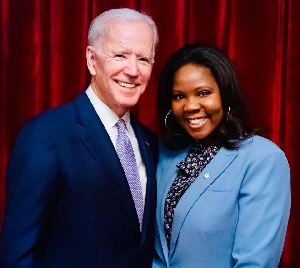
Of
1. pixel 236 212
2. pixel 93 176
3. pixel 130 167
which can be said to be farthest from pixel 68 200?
pixel 236 212

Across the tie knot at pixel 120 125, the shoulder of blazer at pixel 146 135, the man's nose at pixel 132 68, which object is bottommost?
the shoulder of blazer at pixel 146 135

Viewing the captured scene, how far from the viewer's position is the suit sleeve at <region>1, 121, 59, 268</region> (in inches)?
51.3

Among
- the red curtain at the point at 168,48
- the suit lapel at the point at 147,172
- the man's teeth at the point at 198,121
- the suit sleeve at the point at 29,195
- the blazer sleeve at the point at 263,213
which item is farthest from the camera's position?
the red curtain at the point at 168,48

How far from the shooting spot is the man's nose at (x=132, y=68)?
4.92 ft

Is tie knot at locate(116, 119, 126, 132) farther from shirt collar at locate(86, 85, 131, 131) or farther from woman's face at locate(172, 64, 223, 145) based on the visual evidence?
woman's face at locate(172, 64, 223, 145)

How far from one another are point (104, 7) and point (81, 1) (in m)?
0.10

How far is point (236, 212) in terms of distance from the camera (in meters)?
1.47

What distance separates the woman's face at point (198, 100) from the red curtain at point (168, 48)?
1.55ft

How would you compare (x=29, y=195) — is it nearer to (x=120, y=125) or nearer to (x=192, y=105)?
(x=120, y=125)

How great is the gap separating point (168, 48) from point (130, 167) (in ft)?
2.45

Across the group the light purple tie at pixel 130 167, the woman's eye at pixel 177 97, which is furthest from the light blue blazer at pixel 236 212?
the woman's eye at pixel 177 97

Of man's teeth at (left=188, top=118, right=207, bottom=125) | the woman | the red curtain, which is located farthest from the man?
the red curtain

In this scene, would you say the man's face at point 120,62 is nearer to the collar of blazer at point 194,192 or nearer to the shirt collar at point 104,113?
the shirt collar at point 104,113

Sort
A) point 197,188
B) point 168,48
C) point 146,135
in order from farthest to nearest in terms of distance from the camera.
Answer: point 168,48 → point 146,135 → point 197,188
